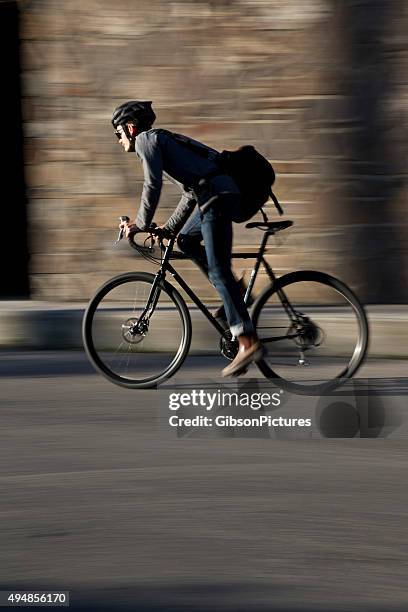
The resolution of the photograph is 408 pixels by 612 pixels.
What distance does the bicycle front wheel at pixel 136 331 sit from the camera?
8039 mm

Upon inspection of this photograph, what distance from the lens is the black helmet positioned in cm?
768

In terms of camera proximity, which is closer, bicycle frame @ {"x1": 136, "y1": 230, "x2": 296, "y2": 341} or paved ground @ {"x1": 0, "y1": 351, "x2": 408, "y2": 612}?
paved ground @ {"x1": 0, "y1": 351, "x2": 408, "y2": 612}

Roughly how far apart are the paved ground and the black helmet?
153cm

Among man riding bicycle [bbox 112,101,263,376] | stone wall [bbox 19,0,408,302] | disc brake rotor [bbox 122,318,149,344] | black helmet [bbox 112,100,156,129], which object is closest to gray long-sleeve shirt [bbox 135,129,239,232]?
man riding bicycle [bbox 112,101,263,376]

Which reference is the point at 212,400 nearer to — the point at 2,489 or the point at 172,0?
the point at 2,489

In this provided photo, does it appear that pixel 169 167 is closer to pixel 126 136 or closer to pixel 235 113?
pixel 126 136

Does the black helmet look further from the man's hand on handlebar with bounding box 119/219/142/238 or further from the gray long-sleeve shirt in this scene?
the man's hand on handlebar with bounding box 119/219/142/238

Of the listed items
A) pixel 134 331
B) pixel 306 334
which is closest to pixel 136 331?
pixel 134 331

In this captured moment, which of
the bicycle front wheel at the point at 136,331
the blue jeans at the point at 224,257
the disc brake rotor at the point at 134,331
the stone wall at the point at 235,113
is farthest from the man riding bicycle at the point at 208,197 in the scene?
the stone wall at the point at 235,113

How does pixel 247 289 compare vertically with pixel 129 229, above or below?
below

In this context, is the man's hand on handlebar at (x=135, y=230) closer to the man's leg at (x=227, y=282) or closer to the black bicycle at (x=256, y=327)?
the black bicycle at (x=256, y=327)

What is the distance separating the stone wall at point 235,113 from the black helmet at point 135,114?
11.5ft

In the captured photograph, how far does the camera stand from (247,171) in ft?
24.7

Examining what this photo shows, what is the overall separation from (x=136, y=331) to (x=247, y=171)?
3.98 feet
